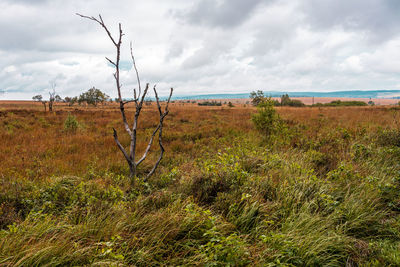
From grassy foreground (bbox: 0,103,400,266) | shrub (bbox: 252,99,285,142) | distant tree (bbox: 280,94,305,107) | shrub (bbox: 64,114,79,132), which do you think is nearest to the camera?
grassy foreground (bbox: 0,103,400,266)

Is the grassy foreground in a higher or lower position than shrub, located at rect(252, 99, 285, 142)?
lower

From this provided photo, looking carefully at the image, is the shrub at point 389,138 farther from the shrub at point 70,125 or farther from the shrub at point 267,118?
the shrub at point 70,125

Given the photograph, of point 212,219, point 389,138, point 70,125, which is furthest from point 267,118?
point 70,125

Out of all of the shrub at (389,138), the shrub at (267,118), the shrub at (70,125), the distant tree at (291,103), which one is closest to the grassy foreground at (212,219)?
the shrub at (389,138)

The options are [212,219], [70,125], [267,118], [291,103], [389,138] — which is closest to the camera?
[212,219]

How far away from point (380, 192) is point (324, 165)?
2.13 meters

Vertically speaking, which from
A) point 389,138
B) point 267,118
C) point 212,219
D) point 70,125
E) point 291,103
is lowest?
point 212,219

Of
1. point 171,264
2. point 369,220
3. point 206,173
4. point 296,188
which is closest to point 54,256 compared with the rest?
point 171,264

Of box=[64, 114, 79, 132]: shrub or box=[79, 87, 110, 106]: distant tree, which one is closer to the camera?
box=[64, 114, 79, 132]: shrub

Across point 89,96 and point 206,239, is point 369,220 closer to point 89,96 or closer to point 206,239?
point 206,239

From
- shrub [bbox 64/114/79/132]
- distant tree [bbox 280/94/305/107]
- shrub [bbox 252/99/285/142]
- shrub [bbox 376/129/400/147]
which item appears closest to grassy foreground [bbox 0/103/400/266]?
shrub [bbox 376/129/400/147]

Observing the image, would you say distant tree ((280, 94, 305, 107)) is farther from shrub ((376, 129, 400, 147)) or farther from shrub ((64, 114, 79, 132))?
shrub ((64, 114, 79, 132))

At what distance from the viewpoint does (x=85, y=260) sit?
231cm

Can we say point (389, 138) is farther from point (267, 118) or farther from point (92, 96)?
point (92, 96)
